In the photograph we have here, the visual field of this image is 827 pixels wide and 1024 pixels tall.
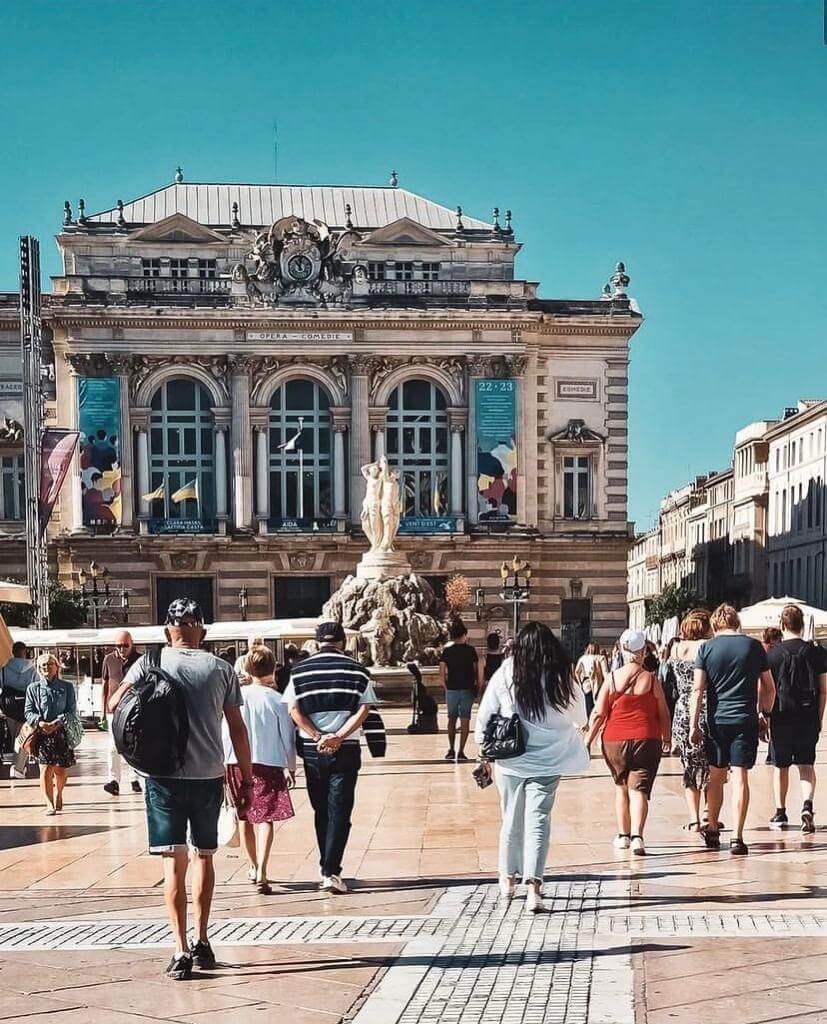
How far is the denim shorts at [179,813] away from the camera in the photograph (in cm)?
904

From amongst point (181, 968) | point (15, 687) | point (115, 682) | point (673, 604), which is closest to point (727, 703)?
point (181, 968)

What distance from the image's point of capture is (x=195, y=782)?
359 inches

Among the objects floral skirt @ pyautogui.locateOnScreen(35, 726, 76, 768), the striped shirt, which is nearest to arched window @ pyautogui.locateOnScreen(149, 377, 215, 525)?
floral skirt @ pyautogui.locateOnScreen(35, 726, 76, 768)

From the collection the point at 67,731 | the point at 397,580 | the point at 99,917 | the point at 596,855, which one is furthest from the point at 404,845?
the point at 397,580

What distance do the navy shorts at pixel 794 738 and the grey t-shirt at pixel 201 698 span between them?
23.0 ft

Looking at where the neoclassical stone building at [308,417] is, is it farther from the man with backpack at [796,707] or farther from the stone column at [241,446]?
the man with backpack at [796,707]

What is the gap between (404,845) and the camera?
14.1 metres

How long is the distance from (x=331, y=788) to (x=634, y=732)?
2.79 meters

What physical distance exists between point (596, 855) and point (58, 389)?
52.1 m

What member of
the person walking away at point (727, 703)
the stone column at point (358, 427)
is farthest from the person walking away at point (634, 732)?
the stone column at point (358, 427)

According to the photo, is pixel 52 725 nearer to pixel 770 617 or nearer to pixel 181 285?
pixel 770 617

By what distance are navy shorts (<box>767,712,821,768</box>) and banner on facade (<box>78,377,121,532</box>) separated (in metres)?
48.9

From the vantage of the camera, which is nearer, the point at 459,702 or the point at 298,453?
the point at 459,702

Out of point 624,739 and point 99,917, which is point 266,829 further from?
point 624,739
